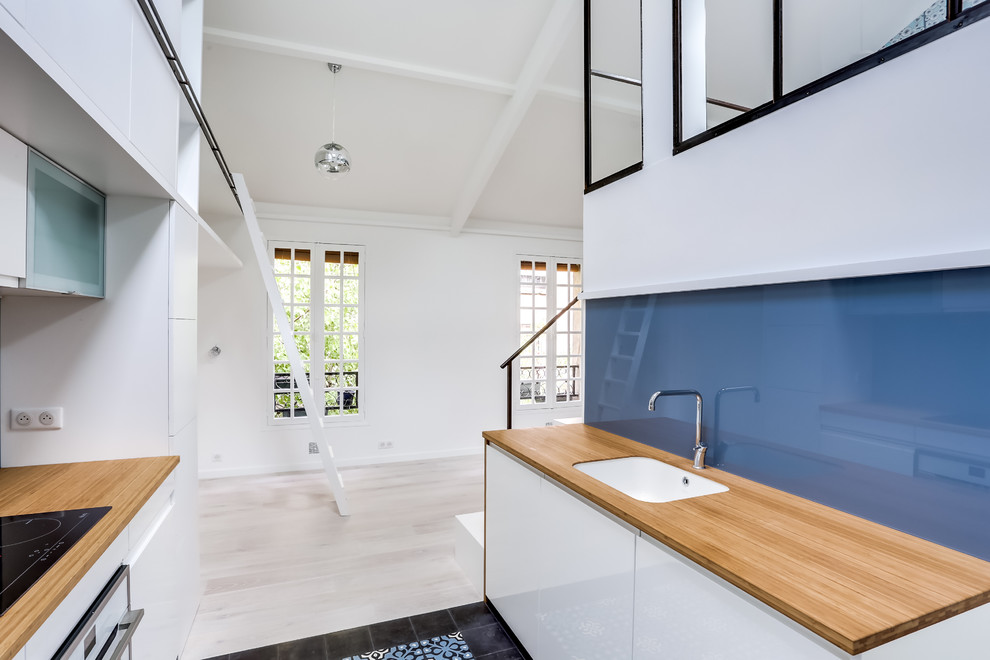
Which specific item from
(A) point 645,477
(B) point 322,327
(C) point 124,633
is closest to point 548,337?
(B) point 322,327

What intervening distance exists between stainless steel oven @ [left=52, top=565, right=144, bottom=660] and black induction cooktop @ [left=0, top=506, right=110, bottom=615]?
148 millimetres

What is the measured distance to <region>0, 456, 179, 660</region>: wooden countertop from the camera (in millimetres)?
854

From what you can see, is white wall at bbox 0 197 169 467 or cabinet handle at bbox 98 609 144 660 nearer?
cabinet handle at bbox 98 609 144 660

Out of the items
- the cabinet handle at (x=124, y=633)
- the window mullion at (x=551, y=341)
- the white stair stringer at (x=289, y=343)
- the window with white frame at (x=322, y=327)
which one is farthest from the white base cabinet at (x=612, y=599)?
the window mullion at (x=551, y=341)

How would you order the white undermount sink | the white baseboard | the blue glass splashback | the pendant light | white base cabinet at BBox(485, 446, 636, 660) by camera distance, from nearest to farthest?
the blue glass splashback < white base cabinet at BBox(485, 446, 636, 660) < the white undermount sink < the pendant light < the white baseboard

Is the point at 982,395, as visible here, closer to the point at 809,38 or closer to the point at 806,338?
the point at 806,338

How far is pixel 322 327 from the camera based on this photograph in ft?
15.8

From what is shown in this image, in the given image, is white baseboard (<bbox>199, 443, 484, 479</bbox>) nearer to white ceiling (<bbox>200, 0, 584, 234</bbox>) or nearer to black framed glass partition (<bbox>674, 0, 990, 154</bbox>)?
white ceiling (<bbox>200, 0, 584, 234</bbox>)

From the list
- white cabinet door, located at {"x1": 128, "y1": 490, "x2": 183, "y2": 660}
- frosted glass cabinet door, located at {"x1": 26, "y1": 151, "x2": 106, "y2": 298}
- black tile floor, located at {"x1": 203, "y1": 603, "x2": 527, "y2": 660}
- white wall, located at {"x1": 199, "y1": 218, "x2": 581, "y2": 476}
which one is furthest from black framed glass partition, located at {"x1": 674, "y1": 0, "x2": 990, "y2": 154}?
white wall, located at {"x1": 199, "y1": 218, "x2": 581, "y2": 476}

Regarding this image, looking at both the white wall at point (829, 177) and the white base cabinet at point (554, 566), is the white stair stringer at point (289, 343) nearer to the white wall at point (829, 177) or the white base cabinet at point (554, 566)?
the white base cabinet at point (554, 566)

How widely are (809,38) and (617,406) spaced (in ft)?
5.35

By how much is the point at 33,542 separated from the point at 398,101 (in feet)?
11.5

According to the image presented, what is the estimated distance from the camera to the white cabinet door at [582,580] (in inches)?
53.6

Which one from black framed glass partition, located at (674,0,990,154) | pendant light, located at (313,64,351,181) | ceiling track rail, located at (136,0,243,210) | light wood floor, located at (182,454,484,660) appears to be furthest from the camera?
pendant light, located at (313,64,351,181)
